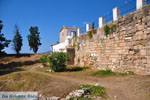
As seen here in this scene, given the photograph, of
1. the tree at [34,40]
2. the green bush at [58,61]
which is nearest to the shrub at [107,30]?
the green bush at [58,61]

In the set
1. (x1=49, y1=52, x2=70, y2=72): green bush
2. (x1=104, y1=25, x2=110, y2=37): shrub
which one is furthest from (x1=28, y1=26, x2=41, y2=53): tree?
(x1=104, y1=25, x2=110, y2=37): shrub

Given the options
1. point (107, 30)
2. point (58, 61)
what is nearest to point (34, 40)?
point (58, 61)

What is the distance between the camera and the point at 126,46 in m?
7.04

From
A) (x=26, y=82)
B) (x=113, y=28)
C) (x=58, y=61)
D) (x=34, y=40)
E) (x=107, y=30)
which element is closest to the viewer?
(x=26, y=82)

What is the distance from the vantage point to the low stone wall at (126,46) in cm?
599

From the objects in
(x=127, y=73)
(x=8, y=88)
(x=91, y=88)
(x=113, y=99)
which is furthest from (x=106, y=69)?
(x=8, y=88)

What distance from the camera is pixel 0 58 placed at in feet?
78.1

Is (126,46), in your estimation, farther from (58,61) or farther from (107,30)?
(58,61)

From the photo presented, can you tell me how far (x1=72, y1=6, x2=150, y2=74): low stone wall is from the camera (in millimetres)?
5992

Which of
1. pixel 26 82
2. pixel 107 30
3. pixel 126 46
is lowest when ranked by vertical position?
pixel 26 82

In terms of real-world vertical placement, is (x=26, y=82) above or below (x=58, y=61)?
below

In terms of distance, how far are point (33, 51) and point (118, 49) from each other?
2743 cm

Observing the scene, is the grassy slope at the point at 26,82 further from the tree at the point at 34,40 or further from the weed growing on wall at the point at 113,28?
the tree at the point at 34,40

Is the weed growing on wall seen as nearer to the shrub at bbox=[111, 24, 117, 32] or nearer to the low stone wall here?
the shrub at bbox=[111, 24, 117, 32]
